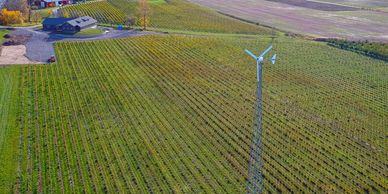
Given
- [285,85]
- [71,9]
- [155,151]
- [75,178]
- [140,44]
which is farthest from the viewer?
[71,9]

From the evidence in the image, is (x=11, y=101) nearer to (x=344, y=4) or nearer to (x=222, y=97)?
(x=222, y=97)

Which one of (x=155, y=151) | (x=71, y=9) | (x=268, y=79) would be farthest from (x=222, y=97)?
(x=71, y=9)

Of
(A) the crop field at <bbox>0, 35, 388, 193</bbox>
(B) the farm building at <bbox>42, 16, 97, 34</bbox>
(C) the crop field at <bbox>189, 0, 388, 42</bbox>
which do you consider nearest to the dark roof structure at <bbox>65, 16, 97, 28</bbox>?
(B) the farm building at <bbox>42, 16, 97, 34</bbox>

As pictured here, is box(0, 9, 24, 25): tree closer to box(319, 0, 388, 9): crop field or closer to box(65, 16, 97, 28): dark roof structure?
box(65, 16, 97, 28): dark roof structure

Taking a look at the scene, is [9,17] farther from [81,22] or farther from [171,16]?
[171,16]

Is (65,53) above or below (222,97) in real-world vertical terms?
above

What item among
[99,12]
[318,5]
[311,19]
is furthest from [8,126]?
[318,5]

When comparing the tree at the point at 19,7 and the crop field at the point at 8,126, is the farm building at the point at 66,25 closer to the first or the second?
the tree at the point at 19,7

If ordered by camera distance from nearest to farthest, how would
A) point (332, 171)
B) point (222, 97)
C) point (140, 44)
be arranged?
point (332, 171) < point (222, 97) < point (140, 44)
